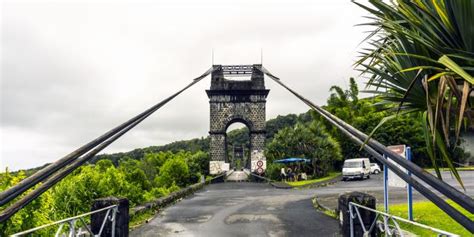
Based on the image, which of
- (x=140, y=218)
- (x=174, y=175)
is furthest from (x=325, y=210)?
(x=174, y=175)

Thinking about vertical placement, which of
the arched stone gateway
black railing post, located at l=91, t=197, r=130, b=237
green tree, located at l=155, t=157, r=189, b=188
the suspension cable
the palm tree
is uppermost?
the arched stone gateway

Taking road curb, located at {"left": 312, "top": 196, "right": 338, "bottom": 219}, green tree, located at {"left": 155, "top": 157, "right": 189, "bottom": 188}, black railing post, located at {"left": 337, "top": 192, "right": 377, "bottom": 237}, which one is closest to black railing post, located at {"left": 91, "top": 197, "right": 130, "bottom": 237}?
black railing post, located at {"left": 337, "top": 192, "right": 377, "bottom": 237}

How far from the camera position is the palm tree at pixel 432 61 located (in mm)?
2820

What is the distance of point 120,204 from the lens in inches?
236

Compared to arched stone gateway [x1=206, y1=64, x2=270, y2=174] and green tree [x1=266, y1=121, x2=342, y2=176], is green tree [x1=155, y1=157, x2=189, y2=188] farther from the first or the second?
arched stone gateway [x1=206, y1=64, x2=270, y2=174]

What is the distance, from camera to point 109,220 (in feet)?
18.9

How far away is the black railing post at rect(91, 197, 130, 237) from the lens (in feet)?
18.4

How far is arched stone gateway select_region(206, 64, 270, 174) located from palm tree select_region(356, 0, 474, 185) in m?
33.1

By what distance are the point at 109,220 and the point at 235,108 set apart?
3221 cm

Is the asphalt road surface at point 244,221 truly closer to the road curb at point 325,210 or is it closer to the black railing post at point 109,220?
the road curb at point 325,210

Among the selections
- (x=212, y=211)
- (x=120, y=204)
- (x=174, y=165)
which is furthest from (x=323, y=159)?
(x=120, y=204)

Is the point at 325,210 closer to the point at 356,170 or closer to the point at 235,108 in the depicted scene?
the point at 356,170

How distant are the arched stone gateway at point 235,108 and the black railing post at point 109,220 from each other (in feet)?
101

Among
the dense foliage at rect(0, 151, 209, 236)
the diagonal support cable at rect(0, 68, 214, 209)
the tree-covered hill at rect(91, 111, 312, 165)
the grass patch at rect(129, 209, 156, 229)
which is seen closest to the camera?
the diagonal support cable at rect(0, 68, 214, 209)
